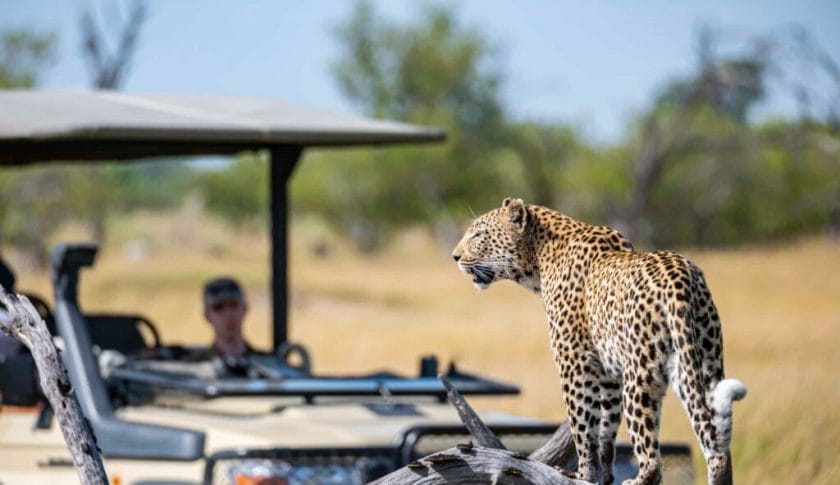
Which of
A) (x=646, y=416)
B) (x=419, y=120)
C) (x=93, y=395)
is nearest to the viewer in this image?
(x=646, y=416)

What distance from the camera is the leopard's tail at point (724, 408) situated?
2.35 m

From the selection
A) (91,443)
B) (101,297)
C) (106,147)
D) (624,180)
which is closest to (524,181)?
(624,180)

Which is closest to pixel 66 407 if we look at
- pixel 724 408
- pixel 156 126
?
pixel 724 408

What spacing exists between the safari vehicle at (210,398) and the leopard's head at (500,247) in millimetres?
1850

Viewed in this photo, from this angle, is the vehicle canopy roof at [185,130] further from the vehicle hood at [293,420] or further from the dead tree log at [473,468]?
the dead tree log at [473,468]

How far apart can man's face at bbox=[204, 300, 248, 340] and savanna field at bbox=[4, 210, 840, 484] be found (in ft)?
5.81

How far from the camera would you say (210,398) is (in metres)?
5.81

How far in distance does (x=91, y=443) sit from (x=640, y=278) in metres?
1.18

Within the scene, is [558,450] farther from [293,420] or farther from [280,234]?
[280,234]

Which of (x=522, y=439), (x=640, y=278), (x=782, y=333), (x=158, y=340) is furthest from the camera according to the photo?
(x=782, y=333)

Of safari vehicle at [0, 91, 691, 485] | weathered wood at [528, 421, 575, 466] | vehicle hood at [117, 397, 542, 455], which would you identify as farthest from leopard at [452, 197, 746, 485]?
vehicle hood at [117, 397, 542, 455]

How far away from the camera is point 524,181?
4216cm

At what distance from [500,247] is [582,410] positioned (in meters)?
0.37

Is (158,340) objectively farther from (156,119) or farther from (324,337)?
(324,337)
